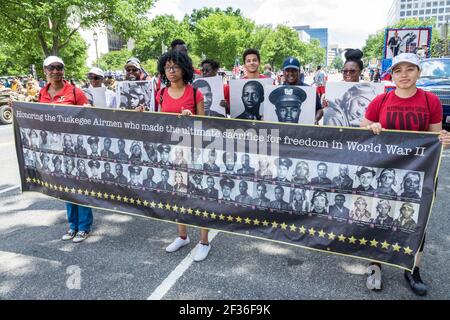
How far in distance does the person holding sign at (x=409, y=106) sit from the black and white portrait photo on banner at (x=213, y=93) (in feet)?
6.04

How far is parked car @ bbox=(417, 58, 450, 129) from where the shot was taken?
9.14 meters

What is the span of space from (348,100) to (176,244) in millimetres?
2412

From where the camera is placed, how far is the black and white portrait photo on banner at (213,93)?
4293 millimetres

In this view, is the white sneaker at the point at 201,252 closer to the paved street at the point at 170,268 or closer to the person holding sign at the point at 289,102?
the paved street at the point at 170,268

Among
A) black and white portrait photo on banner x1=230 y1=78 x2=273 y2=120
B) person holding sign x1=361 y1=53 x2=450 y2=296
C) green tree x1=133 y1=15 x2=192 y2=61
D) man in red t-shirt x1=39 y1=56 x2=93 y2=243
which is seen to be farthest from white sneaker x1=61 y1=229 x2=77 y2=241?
green tree x1=133 y1=15 x2=192 y2=61

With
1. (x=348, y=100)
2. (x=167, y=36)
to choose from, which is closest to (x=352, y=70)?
(x=348, y=100)

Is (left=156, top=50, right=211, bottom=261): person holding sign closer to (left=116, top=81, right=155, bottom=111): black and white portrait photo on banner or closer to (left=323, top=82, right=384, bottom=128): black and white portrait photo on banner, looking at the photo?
(left=116, top=81, right=155, bottom=111): black and white portrait photo on banner

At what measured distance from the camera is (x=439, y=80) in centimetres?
1027

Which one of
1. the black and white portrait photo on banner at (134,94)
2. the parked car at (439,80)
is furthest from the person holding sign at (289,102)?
the parked car at (439,80)

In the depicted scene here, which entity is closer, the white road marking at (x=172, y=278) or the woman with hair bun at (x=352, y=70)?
the white road marking at (x=172, y=278)

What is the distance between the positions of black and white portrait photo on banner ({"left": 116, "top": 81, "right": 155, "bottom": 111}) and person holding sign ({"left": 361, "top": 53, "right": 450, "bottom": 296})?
8.97 feet

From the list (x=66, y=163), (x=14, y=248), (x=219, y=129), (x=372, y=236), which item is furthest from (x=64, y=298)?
(x=372, y=236)

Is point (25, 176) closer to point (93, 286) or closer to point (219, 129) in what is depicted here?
point (93, 286)

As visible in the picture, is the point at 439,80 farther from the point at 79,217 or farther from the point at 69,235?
the point at 69,235
